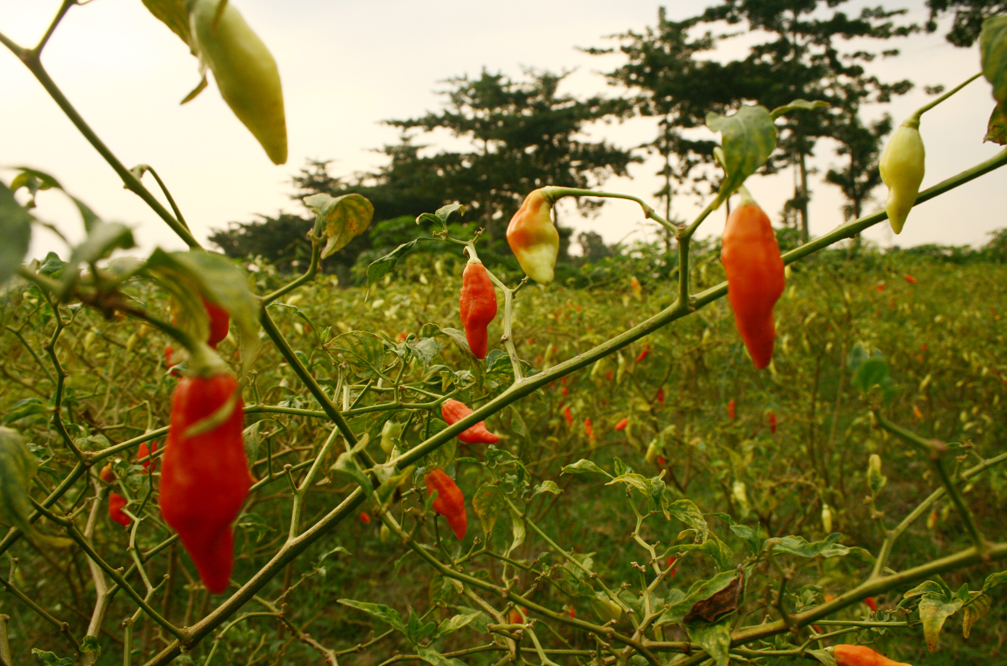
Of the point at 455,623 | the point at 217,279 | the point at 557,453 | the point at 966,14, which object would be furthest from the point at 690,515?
the point at 966,14

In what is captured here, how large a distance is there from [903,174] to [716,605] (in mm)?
386

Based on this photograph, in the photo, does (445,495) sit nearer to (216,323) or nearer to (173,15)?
(216,323)

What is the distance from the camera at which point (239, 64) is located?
350 mm

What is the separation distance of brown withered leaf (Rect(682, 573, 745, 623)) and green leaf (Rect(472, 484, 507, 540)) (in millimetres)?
273

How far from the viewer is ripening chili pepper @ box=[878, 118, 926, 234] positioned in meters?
0.46

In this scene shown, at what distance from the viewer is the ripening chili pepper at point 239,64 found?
336mm

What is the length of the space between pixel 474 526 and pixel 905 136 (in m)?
2.21

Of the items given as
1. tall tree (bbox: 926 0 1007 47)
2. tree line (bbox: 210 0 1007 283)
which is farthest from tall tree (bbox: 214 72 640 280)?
tall tree (bbox: 926 0 1007 47)

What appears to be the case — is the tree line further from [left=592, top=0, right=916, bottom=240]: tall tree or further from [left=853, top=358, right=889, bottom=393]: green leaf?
[left=853, top=358, right=889, bottom=393]: green leaf

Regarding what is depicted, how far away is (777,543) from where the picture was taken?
47 cm

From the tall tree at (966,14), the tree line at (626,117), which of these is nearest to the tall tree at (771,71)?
the tree line at (626,117)

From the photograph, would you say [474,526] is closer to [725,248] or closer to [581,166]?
[725,248]

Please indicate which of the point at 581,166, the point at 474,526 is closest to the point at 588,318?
the point at 474,526

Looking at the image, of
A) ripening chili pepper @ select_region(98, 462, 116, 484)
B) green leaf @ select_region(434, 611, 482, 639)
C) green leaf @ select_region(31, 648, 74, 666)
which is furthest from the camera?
ripening chili pepper @ select_region(98, 462, 116, 484)
